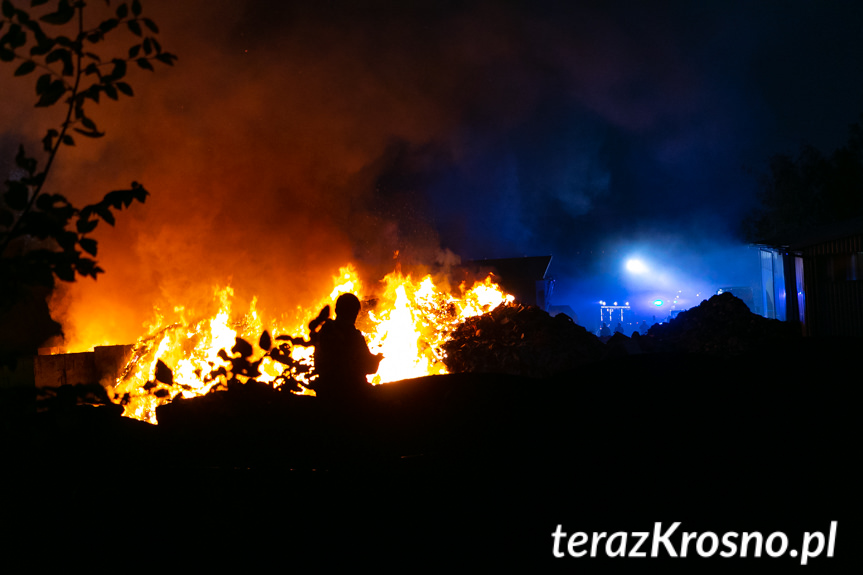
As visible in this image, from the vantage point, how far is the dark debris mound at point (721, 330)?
39.5 feet

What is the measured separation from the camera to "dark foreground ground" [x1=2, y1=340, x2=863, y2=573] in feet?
10.4

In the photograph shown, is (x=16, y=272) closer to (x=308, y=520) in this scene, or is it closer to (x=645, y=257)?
(x=308, y=520)

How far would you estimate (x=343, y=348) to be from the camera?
4.50m

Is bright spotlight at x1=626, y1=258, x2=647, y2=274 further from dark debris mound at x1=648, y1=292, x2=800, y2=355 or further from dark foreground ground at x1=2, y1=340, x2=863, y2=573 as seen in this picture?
dark foreground ground at x1=2, y1=340, x2=863, y2=573

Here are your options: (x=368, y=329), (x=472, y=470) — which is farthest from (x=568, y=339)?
(x=472, y=470)

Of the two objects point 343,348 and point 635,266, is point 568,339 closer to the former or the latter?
point 343,348

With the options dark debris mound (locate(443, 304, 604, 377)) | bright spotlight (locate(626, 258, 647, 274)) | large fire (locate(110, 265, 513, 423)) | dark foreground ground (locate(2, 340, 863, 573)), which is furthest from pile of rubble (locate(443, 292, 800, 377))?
bright spotlight (locate(626, 258, 647, 274))

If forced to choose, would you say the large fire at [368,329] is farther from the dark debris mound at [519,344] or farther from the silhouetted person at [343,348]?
the silhouetted person at [343,348]

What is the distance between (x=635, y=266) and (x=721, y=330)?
3903cm

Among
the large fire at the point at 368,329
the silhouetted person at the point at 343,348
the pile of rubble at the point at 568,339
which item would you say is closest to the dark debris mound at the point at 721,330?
the pile of rubble at the point at 568,339

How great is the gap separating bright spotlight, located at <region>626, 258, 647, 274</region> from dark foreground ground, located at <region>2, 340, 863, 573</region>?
158 feet

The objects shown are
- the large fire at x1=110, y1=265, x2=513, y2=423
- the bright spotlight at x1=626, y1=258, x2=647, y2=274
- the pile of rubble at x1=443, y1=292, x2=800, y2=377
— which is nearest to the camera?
the pile of rubble at x1=443, y1=292, x2=800, y2=377

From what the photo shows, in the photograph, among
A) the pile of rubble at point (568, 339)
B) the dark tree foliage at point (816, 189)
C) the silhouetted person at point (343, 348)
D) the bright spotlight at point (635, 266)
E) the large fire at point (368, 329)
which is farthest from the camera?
the bright spotlight at point (635, 266)

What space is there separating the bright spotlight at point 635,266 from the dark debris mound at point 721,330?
3776cm
